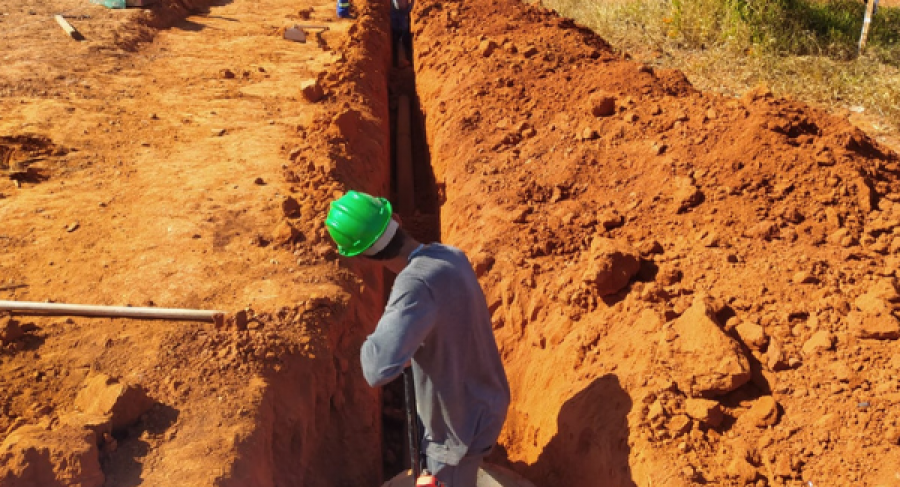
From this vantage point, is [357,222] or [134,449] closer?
[357,222]

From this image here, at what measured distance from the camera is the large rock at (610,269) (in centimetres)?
406

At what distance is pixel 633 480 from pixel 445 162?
13.8ft

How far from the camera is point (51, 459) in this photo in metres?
3.08

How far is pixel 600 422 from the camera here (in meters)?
3.62

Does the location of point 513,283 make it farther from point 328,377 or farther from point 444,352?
point 444,352

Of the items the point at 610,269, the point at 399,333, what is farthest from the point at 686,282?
the point at 399,333

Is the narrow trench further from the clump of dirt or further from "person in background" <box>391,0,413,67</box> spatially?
"person in background" <box>391,0,413,67</box>

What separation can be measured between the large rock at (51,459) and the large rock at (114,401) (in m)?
0.21

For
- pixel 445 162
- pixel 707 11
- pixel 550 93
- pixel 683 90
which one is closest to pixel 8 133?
pixel 445 162

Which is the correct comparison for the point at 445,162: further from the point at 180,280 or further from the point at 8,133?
Result: the point at 8,133

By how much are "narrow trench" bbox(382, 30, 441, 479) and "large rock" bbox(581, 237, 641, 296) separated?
1.77 m

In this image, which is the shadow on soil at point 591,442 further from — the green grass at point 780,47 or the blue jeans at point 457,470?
the green grass at point 780,47

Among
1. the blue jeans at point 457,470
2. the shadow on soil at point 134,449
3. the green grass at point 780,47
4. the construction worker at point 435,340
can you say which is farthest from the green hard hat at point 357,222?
the green grass at point 780,47

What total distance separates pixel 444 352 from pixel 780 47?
746 cm
